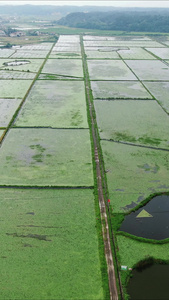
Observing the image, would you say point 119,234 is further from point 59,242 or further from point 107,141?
point 107,141

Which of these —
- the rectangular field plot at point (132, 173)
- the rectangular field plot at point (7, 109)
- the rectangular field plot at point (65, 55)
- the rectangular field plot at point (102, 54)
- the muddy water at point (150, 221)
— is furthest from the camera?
the rectangular field plot at point (65, 55)

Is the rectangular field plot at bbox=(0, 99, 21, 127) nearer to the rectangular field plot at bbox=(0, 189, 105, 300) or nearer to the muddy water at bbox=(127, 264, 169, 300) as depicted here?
the rectangular field plot at bbox=(0, 189, 105, 300)

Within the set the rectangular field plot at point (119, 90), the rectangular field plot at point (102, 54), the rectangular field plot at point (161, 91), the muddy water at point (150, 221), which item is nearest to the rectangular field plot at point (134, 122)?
the rectangular field plot at point (161, 91)

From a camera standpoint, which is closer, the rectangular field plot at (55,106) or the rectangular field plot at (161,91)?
the rectangular field plot at (55,106)

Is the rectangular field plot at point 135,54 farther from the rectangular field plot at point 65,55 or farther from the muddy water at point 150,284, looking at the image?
the muddy water at point 150,284

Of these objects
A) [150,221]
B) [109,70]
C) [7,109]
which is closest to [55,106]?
[7,109]

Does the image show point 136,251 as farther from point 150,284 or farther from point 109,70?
point 109,70
